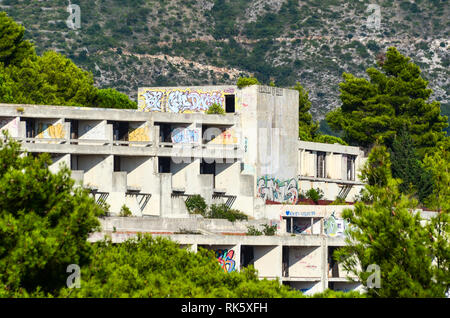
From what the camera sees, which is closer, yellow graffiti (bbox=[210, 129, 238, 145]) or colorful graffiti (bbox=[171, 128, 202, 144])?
colorful graffiti (bbox=[171, 128, 202, 144])

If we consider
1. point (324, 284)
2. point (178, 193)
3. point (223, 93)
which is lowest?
point (324, 284)

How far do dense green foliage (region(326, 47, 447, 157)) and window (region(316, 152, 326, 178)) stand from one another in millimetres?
9867

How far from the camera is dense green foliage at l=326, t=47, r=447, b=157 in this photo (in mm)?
108688

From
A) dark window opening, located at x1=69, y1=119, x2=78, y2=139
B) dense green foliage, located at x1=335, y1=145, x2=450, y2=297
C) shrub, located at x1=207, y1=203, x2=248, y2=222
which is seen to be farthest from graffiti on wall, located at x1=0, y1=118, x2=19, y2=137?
dense green foliage, located at x1=335, y1=145, x2=450, y2=297

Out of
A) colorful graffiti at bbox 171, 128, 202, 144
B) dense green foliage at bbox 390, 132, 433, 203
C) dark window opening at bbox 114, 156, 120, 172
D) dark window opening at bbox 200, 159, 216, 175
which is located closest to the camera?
dark window opening at bbox 114, 156, 120, 172

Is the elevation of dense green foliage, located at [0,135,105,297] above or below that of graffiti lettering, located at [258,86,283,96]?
below

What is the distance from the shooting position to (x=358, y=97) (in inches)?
4385

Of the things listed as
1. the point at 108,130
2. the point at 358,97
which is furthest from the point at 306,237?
the point at 358,97

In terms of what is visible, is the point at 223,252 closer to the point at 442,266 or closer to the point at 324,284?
the point at 324,284

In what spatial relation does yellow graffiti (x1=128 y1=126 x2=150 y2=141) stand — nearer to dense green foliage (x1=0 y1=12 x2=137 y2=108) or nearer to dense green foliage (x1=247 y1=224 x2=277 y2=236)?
dense green foliage (x1=247 y1=224 x2=277 y2=236)

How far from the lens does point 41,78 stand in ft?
329

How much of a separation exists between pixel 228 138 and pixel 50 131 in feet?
46.6

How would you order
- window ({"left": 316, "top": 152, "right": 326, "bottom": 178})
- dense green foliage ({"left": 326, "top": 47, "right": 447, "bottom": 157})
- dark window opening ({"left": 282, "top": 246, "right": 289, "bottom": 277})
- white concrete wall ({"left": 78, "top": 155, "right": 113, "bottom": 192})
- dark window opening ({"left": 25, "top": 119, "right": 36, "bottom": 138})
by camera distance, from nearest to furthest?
white concrete wall ({"left": 78, "top": 155, "right": 113, "bottom": 192}) → dark window opening ({"left": 282, "top": 246, "right": 289, "bottom": 277}) → dark window opening ({"left": 25, "top": 119, "right": 36, "bottom": 138}) → window ({"left": 316, "top": 152, "right": 326, "bottom": 178}) → dense green foliage ({"left": 326, "top": 47, "right": 447, "bottom": 157})
